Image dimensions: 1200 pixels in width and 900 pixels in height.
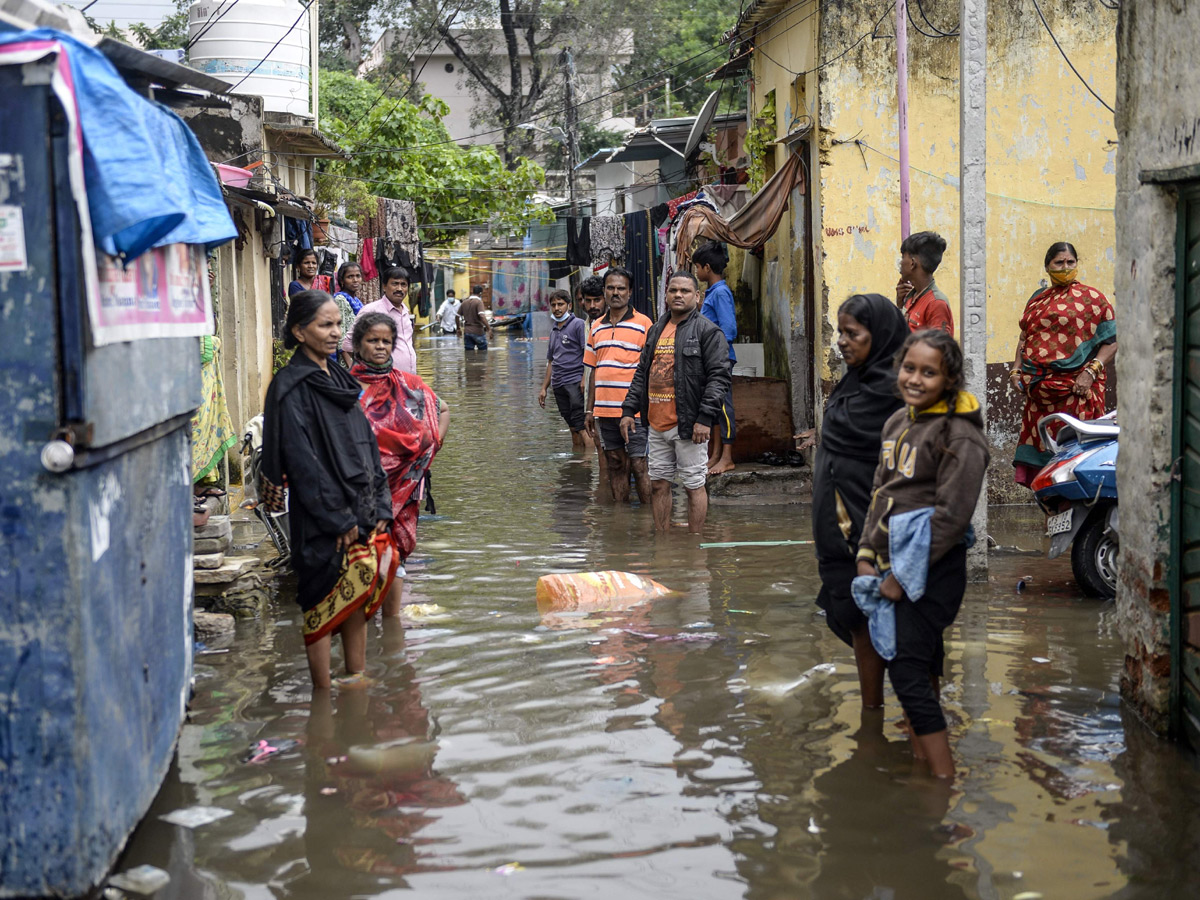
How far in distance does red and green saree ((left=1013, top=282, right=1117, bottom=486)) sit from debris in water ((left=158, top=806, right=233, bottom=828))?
5644 millimetres

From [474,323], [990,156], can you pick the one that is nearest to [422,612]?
[990,156]

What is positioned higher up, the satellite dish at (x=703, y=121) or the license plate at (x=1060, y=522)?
the satellite dish at (x=703, y=121)

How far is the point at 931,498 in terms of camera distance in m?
4.21

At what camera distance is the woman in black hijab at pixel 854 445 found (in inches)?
187

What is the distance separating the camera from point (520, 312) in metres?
48.2

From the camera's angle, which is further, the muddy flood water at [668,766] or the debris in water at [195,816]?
the debris in water at [195,816]

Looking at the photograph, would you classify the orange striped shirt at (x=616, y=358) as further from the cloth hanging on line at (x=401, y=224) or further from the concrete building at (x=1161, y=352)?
the cloth hanging on line at (x=401, y=224)

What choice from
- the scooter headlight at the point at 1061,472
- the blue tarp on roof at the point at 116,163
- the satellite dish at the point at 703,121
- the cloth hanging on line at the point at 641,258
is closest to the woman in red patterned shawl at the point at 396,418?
the blue tarp on roof at the point at 116,163

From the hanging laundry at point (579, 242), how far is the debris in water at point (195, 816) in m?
17.9

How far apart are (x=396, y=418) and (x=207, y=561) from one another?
4.61 feet

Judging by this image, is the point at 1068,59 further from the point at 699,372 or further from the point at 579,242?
the point at 579,242

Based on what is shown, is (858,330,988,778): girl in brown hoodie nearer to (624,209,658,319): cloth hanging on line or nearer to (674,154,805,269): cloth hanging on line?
(674,154,805,269): cloth hanging on line

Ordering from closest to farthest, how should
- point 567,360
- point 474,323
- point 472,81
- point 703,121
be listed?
point 567,360 → point 703,121 → point 474,323 → point 472,81

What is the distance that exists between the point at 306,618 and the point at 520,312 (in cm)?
4334
